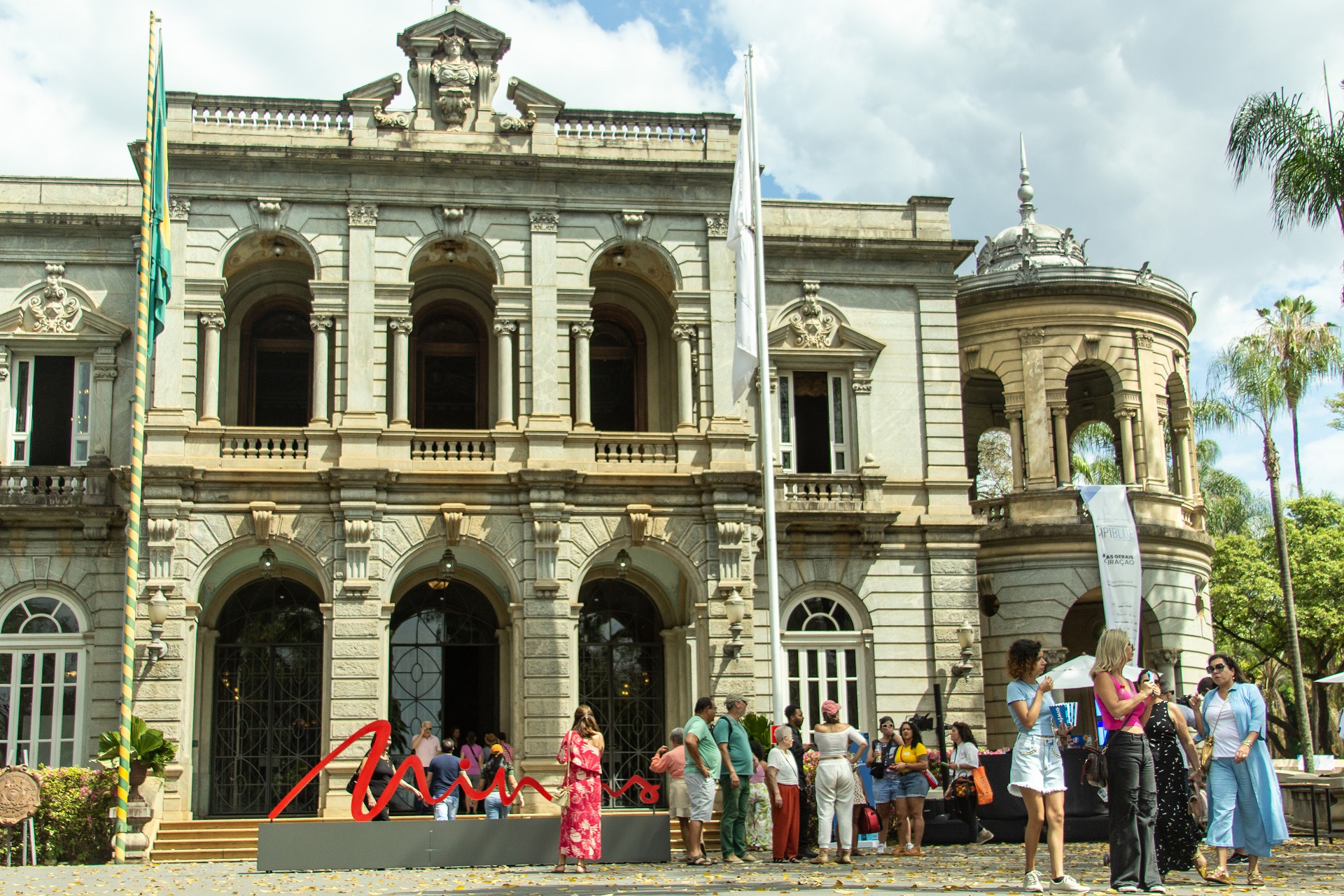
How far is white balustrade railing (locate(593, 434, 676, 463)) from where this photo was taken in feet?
85.6

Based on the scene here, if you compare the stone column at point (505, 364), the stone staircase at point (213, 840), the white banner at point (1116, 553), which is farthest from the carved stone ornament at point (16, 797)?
the white banner at point (1116, 553)

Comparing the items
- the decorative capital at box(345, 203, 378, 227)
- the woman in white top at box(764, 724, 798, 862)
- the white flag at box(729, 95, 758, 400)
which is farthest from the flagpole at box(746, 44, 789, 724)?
the decorative capital at box(345, 203, 378, 227)

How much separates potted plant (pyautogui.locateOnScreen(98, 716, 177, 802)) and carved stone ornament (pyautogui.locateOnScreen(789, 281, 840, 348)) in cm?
1430

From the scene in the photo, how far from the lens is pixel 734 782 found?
17.6 m

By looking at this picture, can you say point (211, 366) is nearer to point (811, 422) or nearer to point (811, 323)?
point (811, 323)

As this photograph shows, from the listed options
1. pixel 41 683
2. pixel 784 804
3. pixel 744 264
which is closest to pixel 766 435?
pixel 744 264

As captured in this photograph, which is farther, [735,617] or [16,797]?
[735,617]

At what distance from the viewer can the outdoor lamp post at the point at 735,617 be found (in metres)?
25.0

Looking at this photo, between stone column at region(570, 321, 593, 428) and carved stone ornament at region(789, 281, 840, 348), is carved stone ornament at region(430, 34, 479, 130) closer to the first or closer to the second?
stone column at region(570, 321, 593, 428)

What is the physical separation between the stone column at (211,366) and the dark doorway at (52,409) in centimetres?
321

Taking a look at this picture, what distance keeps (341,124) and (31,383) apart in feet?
24.6

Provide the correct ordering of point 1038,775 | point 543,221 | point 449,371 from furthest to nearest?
point 449,371 < point 543,221 < point 1038,775

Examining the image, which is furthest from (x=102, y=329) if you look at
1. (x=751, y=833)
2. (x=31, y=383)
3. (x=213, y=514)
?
(x=751, y=833)

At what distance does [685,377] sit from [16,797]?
42.8 ft
